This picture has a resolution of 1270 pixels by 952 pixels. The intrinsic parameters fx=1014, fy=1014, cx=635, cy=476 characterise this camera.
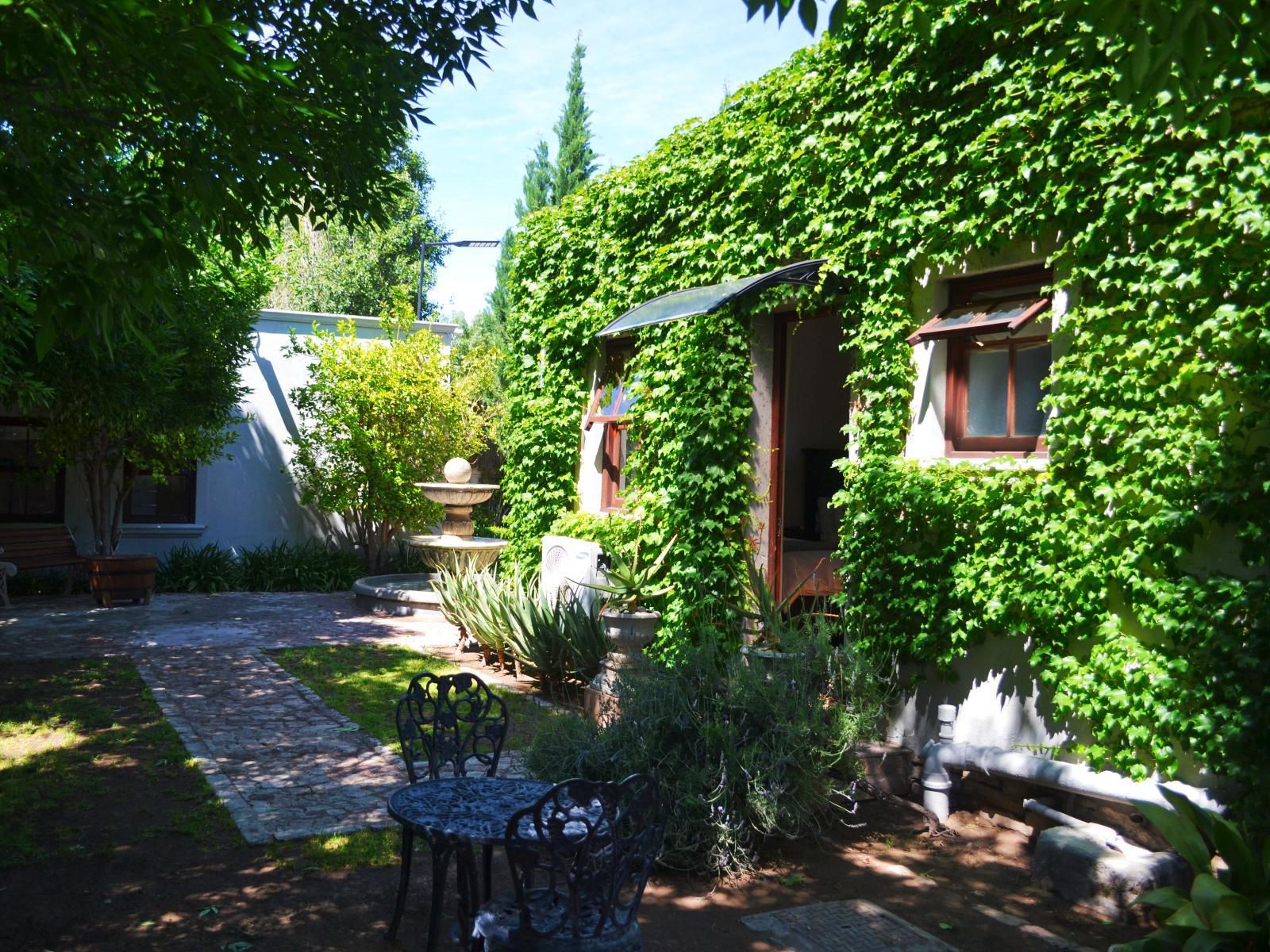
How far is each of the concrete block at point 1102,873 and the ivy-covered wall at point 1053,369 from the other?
47cm

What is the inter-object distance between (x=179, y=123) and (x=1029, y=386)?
15.1 ft

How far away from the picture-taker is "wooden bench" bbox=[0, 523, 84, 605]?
12.6 metres

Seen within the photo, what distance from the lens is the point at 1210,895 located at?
140 inches

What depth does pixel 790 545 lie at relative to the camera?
1021cm

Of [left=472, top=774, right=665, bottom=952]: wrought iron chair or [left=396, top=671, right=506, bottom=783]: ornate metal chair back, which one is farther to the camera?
[left=396, top=671, right=506, bottom=783]: ornate metal chair back

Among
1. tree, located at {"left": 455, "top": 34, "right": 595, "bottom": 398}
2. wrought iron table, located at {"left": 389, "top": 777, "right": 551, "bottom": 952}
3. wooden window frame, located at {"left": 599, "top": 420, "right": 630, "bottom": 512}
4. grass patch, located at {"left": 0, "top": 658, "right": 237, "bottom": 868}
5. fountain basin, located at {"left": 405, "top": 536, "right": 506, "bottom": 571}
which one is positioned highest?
tree, located at {"left": 455, "top": 34, "right": 595, "bottom": 398}

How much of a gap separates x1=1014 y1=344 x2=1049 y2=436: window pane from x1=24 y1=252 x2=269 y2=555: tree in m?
8.85

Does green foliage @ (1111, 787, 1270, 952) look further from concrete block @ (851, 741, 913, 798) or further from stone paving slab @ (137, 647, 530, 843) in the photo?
stone paving slab @ (137, 647, 530, 843)

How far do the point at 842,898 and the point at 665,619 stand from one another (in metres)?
3.63

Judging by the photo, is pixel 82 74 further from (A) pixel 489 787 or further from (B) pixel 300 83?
(A) pixel 489 787

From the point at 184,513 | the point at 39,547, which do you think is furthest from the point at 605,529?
the point at 184,513

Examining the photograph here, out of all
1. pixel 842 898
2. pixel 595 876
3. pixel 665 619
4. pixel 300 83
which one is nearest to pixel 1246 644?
pixel 842 898

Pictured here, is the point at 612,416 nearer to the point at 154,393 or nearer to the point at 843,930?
the point at 154,393

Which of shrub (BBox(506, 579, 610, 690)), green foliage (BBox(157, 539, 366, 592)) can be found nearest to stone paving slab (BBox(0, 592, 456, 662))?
green foliage (BBox(157, 539, 366, 592))
